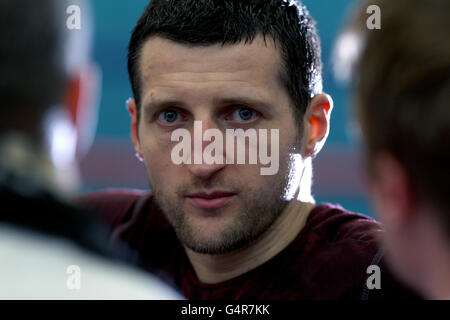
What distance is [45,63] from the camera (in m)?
0.45

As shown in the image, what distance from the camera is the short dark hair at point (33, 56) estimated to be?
43 cm

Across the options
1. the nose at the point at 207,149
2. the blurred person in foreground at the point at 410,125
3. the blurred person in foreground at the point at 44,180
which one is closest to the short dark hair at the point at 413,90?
the blurred person in foreground at the point at 410,125

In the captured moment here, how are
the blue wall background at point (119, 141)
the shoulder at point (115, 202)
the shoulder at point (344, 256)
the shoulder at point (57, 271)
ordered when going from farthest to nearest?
1. the blue wall background at point (119, 141)
2. the shoulder at point (115, 202)
3. the shoulder at point (344, 256)
4. the shoulder at point (57, 271)

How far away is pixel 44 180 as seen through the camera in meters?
0.39

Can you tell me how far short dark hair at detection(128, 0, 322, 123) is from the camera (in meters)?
0.82

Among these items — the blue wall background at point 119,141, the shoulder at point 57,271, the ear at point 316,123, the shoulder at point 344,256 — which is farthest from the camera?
the blue wall background at point 119,141

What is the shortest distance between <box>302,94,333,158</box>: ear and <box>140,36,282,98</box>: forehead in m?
0.08

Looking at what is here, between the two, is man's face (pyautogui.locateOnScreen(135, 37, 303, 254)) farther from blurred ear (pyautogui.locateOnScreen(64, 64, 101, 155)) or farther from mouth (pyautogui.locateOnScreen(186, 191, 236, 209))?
blurred ear (pyautogui.locateOnScreen(64, 64, 101, 155))

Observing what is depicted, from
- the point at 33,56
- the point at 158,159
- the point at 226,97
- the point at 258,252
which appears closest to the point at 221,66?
the point at 226,97

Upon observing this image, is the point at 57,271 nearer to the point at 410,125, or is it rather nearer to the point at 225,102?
the point at 410,125

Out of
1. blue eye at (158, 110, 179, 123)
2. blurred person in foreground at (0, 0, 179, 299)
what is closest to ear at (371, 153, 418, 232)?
blurred person in foreground at (0, 0, 179, 299)

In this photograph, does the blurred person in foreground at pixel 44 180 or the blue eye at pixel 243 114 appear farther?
the blue eye at pixel 243 114

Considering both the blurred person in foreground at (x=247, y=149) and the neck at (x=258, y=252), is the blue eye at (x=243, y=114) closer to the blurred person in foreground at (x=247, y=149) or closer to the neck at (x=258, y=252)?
the blurred person in foreground at (x=247, y=149)

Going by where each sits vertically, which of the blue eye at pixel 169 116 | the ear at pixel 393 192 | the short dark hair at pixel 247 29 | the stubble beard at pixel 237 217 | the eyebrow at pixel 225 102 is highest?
the short dark hair at pixel 247 29
